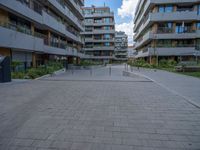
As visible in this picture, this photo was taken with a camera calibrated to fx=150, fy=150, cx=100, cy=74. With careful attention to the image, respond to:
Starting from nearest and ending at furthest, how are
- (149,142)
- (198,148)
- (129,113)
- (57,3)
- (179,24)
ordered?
(198,148)
(149,142)
(129,113)
(57,3)
(179,24)

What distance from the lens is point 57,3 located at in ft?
85.6

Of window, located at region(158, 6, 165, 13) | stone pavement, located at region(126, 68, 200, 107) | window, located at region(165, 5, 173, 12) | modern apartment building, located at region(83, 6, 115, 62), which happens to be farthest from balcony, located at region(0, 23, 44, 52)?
modern apartment building, located at region(83, 6, 115, 62)

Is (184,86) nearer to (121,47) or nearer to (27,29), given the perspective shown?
(27,29)

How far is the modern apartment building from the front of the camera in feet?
214

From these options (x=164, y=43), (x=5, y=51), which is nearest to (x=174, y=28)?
(x=164, y=43)

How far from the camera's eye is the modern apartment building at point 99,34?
214ft

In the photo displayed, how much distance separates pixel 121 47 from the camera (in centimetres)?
10800

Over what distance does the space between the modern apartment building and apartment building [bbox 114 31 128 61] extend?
33082 millimetres

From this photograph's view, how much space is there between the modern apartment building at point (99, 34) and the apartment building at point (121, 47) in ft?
109

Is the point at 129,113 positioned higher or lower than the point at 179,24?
lower

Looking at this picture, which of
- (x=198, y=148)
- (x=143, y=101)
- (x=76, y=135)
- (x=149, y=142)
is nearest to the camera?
(x=198, y=148)

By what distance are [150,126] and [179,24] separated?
35.6m

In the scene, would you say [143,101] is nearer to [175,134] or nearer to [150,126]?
[150,126]

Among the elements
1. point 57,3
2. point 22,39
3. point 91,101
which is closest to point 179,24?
point 57,3
